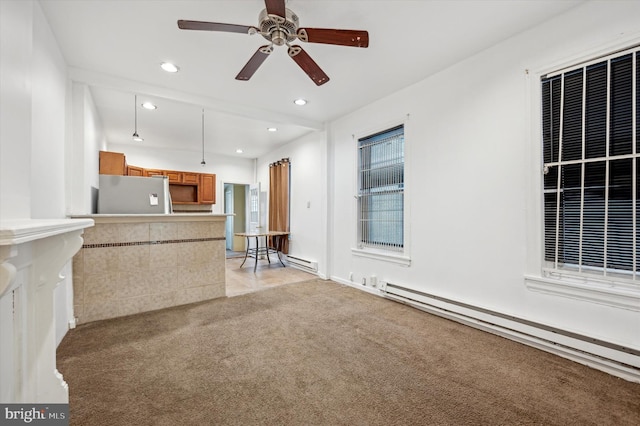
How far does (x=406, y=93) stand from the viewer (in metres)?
3.32

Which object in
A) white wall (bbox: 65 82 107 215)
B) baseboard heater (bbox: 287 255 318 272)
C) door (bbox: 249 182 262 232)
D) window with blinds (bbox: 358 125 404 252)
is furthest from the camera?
door (bbox: 249 182 262 232)

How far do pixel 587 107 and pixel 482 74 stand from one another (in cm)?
90

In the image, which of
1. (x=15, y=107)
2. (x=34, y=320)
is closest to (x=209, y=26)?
(x=15, y=107)

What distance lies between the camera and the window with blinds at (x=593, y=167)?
1842 millimetres

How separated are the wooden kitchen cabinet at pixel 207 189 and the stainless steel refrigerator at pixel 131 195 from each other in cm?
286

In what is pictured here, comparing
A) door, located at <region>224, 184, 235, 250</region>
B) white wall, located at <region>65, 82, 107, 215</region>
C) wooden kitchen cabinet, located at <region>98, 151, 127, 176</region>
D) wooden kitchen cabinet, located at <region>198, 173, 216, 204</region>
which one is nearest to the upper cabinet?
wooden kitchen cabinet, located at <region>198, 173, 216, 204</region>

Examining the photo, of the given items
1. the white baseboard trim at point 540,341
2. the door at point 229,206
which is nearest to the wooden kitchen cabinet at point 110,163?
the door at point 229,206

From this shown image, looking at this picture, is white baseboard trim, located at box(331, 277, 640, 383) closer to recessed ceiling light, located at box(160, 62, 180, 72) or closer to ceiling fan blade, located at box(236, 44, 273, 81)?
ceiling fan blade, located at box(236, 44, 273, 81)

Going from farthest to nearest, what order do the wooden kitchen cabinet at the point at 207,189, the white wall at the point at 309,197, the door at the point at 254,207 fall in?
the door at the point at 254,207 < the wooden kitchen cabinet at the point at 207,189 < the white wall at the point at 309,197

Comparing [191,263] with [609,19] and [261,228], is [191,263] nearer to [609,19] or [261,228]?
[261,228]

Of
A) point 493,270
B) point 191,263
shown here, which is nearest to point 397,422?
point 493,270

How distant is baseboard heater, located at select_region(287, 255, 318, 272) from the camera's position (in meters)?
4.88

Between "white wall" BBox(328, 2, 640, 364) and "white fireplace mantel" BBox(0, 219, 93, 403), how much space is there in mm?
2971

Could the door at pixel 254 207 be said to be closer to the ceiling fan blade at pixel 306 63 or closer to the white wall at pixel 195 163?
the white wall at pixel 195 163
